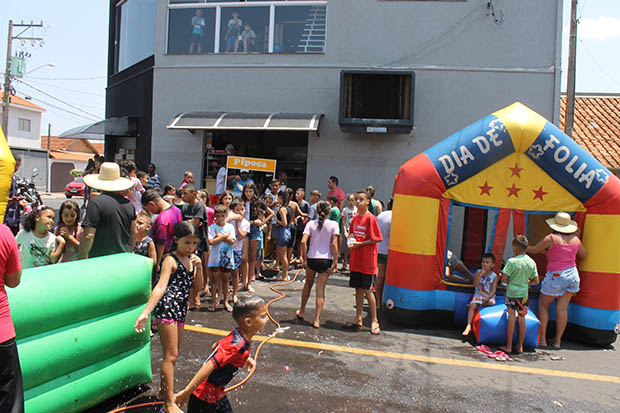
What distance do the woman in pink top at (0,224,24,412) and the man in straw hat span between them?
1825mm

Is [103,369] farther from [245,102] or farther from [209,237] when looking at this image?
[245,102]

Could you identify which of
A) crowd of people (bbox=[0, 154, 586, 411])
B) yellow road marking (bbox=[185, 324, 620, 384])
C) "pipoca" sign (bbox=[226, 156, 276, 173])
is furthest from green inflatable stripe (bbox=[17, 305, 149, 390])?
"pipoca" sign (bbox=[226, 156, 276, 173])

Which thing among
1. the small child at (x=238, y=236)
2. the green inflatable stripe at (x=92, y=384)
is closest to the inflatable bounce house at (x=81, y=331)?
the green inflatable stripe at (x=92, y=384)

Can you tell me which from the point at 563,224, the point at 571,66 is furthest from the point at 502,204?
the point at 571,66

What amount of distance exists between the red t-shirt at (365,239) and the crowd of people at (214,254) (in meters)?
0.01

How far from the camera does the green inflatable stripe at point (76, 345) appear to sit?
3230 millimetres

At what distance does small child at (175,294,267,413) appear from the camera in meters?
3.02

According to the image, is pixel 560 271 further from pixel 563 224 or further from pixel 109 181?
pixel 109 181

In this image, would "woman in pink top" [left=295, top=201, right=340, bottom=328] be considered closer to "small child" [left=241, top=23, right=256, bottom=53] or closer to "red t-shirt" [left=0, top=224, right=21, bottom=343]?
"red t-shirt" [left=0, top=224, right=21, bottom=343]

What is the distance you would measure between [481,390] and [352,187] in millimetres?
7890

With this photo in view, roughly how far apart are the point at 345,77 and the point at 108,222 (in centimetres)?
843

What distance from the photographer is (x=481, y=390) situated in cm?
485

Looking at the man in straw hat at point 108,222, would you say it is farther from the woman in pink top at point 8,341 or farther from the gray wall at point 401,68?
the gray wall at point 401,68

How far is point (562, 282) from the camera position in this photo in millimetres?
6438
